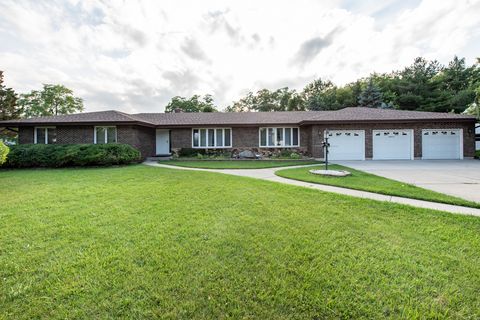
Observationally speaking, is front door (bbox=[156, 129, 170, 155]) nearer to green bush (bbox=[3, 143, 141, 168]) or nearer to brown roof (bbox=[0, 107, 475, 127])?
brown roof (bbox=[0, 107, 475, 127])

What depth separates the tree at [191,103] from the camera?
38.1m

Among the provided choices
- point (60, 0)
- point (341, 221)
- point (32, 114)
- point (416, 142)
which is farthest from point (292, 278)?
point (32, 114)

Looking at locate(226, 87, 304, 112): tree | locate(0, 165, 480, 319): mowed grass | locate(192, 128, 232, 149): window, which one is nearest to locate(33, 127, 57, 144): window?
locate(192, 128, 232, 149): window

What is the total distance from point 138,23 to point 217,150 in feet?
30.7

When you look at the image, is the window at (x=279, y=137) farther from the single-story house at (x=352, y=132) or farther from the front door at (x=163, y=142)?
the front door at (x=163, y=142)

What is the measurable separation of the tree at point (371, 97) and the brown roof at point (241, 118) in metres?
12.0

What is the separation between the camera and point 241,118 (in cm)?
1798

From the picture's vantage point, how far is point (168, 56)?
14.6 m

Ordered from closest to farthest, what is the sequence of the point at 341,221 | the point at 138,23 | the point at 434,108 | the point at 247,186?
1. the point at 341,221
2. the point at 247,186
3. the point at 138,23
4. the point at 434,108

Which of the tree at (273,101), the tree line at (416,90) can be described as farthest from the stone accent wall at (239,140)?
the tree at (273,101)

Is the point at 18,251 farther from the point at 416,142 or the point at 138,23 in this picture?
the point at 416,142

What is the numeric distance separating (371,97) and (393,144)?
1525 centimetres

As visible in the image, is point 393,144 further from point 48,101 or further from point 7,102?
point 48,101

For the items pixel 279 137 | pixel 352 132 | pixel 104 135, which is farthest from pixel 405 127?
pixel 104 135
